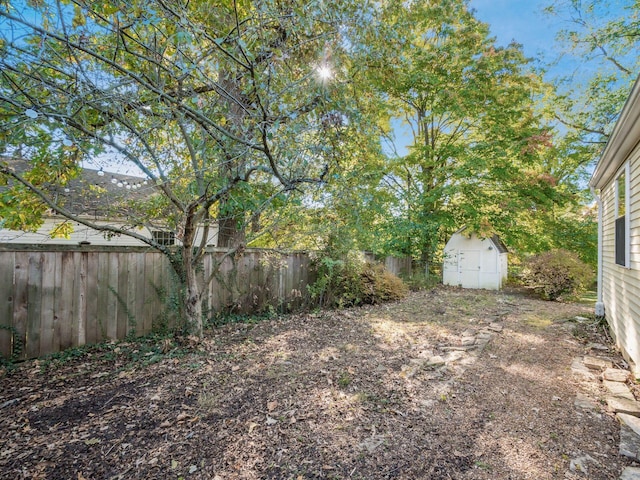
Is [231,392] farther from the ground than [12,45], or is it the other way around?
[12,45]

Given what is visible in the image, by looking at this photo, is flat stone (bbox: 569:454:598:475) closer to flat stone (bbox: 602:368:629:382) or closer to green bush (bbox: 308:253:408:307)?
flat stone (bbox: 602:368:629:382)

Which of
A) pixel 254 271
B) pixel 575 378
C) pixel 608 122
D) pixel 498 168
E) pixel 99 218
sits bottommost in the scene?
pixel 575 378

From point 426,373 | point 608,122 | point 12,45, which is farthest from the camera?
point 608,122

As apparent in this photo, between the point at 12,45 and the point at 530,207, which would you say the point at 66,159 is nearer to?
the point at 12,45

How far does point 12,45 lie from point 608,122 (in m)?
14.2

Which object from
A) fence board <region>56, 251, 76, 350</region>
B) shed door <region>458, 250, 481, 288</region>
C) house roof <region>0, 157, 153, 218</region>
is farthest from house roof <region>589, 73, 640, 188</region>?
shed door <region>458, 250, 481, 288</region>

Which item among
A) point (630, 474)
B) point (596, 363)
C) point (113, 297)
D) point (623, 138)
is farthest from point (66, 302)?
point (623, 138)

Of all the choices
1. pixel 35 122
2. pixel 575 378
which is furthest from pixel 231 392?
pixel 575 378

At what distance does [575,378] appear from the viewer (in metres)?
3.47

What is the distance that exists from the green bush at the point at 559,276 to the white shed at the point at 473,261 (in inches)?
74.9

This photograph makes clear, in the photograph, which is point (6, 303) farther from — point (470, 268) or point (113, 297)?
point (470, 268)

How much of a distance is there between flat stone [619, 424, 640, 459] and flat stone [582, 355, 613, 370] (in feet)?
5.02

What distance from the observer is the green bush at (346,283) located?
684cm

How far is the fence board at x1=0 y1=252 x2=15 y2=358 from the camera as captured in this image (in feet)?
11.3
